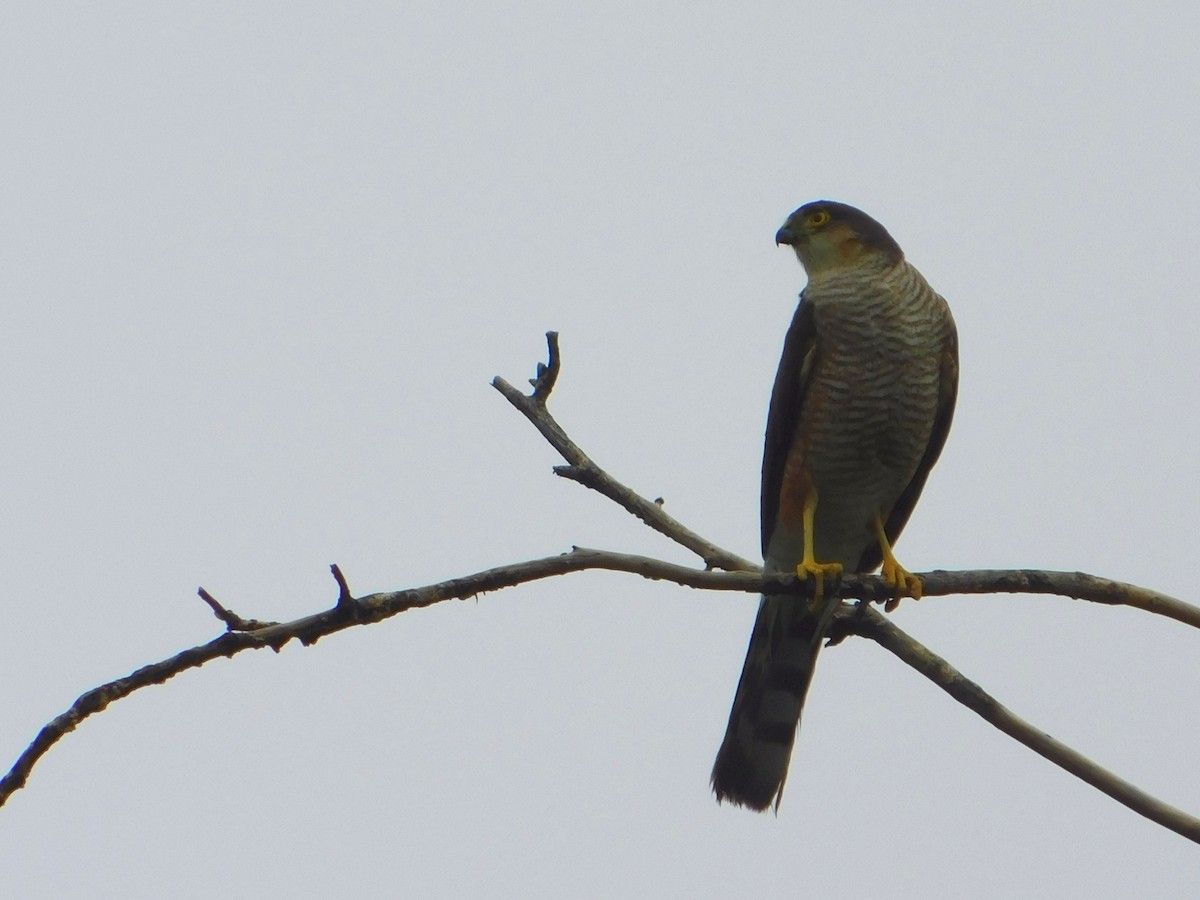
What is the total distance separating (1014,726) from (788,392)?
77.0 inches

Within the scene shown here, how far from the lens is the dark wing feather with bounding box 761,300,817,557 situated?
557 cm

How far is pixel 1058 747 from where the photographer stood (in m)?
3.87

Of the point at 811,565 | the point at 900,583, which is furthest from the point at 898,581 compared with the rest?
the point at 811,565

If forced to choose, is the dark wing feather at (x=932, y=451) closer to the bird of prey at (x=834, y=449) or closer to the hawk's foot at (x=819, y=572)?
the bird of prey at (x=834, y=449)

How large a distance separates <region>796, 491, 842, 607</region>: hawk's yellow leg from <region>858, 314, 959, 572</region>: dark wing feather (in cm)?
38

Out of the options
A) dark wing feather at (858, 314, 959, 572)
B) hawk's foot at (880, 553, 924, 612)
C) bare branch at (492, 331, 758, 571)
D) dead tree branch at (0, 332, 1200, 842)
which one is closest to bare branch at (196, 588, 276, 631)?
dead tree branch at (0, 332, 1200, 842)

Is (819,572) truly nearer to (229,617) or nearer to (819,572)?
(819,572)

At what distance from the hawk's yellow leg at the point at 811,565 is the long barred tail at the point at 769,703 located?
12.0 inches

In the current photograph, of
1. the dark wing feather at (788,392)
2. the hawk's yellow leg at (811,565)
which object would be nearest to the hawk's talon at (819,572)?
the hawk's yellow leg at (811,565)

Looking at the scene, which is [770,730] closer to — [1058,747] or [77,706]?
[1058,747]

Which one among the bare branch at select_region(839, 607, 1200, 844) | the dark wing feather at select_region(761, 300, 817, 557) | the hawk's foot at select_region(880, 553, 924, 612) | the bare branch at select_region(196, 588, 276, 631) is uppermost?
the dark wing feather at select_region(761, 300, 817, 557)

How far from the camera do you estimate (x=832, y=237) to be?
19.9 ft

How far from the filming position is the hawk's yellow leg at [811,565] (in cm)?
474

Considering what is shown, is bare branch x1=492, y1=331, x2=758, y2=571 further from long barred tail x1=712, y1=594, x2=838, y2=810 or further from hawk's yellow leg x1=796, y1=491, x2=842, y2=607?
long barred tail x1=712, y1=594, x2=838, y2=810
